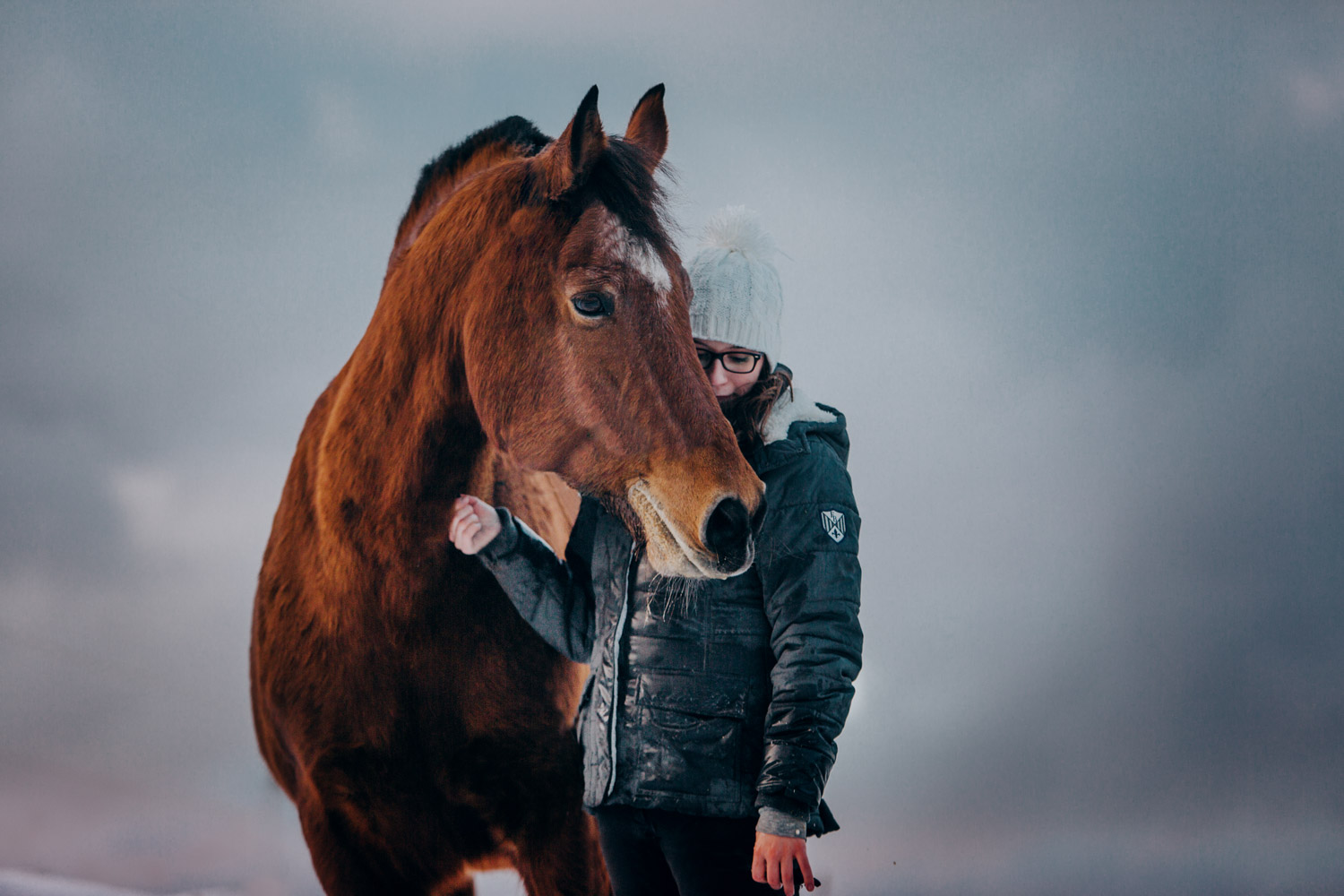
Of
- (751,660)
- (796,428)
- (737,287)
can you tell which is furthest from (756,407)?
(751,660)

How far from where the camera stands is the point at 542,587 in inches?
66.3

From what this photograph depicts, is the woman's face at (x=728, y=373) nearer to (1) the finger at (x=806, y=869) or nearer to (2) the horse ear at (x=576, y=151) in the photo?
(2) the horse ear at (x=576, y=151)

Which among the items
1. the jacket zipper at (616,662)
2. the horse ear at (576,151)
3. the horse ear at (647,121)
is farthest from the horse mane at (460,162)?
the jacket zipper at (616,662)

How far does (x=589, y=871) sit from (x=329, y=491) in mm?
890

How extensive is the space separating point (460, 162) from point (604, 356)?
0.74 m

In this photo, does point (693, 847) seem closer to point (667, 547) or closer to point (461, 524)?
point (667, 547)

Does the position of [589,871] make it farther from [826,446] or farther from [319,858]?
[826,446]

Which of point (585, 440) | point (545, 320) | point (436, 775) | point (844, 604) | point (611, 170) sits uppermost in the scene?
point (611, 170)

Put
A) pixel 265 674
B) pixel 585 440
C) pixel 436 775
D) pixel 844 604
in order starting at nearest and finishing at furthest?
pixel 844 604
pixel 585 440
pixel 436 775
pixel 265 674

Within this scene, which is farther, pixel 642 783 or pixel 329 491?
pixel 329 491

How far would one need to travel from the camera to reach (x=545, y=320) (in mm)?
1532

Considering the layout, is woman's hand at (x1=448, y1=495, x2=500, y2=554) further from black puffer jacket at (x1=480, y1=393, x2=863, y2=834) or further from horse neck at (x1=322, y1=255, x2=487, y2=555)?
black puffer jacket at (x1=480, y1=393, x2=863, y2=834)

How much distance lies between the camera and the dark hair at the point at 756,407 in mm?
1557

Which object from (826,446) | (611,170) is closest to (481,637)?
(826,446)
